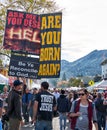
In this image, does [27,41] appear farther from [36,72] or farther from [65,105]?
[65,105]

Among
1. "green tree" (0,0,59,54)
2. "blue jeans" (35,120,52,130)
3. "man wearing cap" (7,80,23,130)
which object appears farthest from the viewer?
"green tree" (0,0,59,54)

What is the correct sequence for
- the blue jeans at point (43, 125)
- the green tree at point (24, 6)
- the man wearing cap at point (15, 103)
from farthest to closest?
the green tree at point (24, 6)
the man wearing cap at point (15, 103)
the blue jeans at point (43, 125)

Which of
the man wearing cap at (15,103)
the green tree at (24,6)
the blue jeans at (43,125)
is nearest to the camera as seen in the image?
the blue jeans at (43,125)

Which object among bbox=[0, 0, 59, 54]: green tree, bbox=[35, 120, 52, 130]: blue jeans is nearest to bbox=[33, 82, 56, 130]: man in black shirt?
bbox=[35, 120, 52, 130]: blue jeans

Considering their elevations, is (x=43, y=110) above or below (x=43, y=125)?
above

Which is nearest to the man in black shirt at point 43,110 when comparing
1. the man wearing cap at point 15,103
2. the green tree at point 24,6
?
the man wearing cap at point 15,103

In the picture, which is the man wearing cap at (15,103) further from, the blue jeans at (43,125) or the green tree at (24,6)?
the green tree at (24,6)

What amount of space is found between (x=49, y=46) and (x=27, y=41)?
1.09m

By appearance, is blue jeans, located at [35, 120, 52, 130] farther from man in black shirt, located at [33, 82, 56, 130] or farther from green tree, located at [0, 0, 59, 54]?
green tree, located at [0, 0, 59, 54]

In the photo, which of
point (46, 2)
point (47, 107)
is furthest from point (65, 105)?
point (46, 2)

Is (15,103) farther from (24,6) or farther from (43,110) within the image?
(24,6)

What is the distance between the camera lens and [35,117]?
923 centimetres

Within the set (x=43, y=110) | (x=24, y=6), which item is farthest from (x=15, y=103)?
(x=24, y=6)

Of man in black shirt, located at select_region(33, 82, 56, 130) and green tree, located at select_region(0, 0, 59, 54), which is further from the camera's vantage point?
green tree, located at select_region(0, 0, 59, 54)
